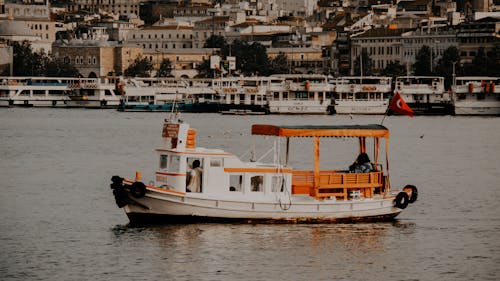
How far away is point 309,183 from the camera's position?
31078 millimetres

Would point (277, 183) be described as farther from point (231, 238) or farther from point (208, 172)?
point (231, 238)

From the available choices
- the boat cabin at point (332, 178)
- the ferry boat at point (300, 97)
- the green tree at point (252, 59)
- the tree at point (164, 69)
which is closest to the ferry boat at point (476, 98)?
the ferry boat at point (300, 97)

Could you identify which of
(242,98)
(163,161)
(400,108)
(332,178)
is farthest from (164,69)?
(163,161)

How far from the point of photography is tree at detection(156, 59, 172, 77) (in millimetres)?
141625

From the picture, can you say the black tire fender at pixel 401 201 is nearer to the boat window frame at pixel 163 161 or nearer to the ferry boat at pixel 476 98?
the boat window frame at pixel 163 161

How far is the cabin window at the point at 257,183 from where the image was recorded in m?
30.2

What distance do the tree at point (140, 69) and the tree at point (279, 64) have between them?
9.98 m

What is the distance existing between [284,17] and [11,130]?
3957 inches

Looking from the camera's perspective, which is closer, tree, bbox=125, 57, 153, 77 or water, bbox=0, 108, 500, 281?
water, bbox=0, 108, 500, 281

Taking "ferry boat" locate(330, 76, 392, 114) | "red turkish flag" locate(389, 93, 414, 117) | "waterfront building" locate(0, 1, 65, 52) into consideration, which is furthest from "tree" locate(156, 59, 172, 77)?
"red turkish flag" locate(389, 93, 414, 117)

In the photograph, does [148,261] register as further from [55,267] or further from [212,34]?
[212,34]

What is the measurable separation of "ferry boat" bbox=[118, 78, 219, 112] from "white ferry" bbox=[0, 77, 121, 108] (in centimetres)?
151

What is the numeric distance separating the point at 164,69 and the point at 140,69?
1912 millimetres

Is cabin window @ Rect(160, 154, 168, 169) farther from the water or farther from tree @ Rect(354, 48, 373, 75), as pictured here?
tree @ Rect(354, 48, 373, 75)
